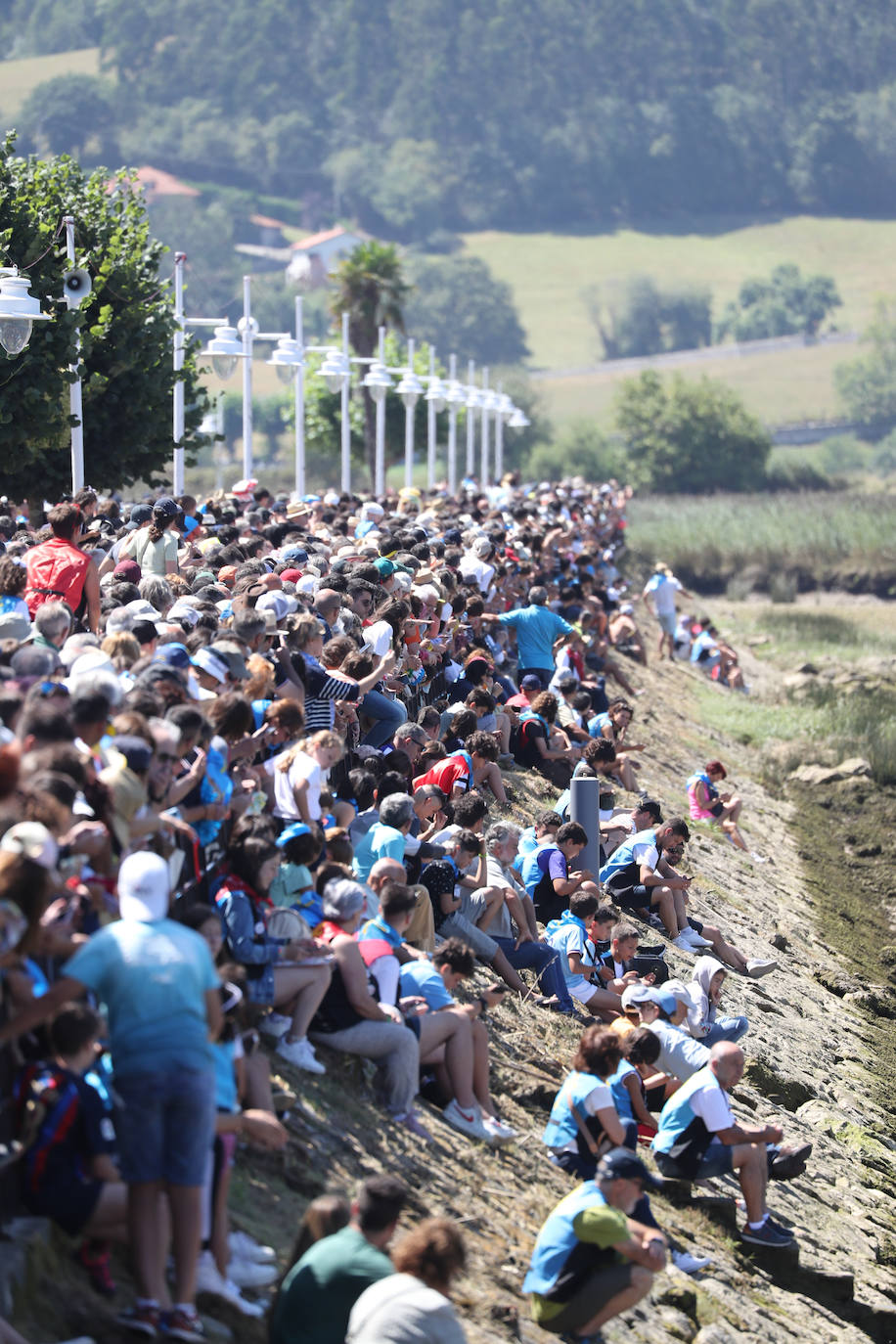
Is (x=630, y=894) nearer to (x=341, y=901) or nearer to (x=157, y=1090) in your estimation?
(x=341, y=901)

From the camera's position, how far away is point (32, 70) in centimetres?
18212

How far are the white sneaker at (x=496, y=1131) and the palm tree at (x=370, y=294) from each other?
38610mm

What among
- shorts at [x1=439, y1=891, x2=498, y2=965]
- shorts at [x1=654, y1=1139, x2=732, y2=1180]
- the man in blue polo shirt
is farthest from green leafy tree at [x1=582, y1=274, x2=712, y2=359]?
shorts at [x1=654, y1=1139, x2=732, y2=1180]

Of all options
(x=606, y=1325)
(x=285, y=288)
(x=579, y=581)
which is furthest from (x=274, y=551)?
(x=285, y=288)

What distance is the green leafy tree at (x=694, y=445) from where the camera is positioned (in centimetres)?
8419

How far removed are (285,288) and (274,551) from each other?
126m

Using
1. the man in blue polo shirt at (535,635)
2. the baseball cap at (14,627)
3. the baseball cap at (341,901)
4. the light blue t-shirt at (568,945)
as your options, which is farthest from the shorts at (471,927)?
the man in blue polo shirt at (535,635)

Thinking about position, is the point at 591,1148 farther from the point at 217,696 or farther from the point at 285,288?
the point at 285,288

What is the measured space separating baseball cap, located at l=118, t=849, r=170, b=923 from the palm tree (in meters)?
40.8

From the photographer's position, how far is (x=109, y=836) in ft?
25.2

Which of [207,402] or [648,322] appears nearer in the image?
[207,402]

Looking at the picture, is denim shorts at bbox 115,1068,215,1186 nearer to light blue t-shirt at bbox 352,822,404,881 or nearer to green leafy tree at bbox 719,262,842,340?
light blue t-shirt at bbox 352,822,404,881

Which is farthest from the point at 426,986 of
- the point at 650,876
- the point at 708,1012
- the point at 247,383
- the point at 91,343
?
the point at 247,383

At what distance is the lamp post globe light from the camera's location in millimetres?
13305
